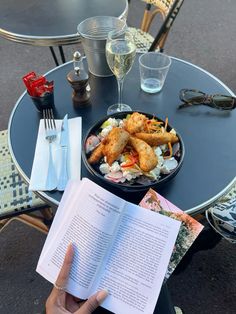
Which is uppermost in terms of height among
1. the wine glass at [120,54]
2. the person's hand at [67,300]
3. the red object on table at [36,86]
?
the wine glass at [120,54]

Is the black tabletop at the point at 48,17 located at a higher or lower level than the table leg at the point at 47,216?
higher

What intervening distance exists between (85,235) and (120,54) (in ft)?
1.80

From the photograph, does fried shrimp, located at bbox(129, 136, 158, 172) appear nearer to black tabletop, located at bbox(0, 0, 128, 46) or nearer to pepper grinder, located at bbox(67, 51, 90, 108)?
pepper grinder, located at bbox(67, 51, 90, 108)

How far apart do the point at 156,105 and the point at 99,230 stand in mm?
512

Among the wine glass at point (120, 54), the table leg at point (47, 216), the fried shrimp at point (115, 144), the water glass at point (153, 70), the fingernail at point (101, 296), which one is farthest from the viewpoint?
the table leg at point (47, 216)

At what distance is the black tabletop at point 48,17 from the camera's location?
1.41 meters

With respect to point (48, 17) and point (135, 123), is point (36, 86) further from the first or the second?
point (48, 17)

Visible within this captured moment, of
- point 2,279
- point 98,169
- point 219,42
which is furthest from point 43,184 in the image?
point 219,42

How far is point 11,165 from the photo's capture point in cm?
124

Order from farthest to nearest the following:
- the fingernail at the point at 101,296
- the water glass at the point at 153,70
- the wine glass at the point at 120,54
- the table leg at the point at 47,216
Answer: the table leg at the point at 47,216, the water glass at the point at 153,70, the wine glass at the point at 120,54, the fingernail at the point at 101,296

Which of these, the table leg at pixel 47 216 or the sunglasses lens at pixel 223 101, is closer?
the sunglasses lens at pixel 223 101

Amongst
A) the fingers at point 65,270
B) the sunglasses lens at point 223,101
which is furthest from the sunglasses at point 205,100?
the fingers at point 65,270

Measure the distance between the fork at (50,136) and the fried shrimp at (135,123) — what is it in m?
0.23

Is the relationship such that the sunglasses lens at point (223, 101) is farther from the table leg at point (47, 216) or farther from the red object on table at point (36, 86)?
the table leg at point (47, 216)
